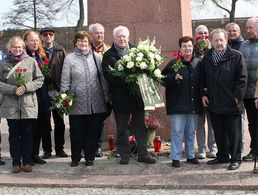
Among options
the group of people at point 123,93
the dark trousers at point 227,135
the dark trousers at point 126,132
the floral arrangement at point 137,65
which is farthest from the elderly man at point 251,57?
the dark trousers at point 126,132

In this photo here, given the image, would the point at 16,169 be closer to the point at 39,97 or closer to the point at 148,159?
the point at 39,97

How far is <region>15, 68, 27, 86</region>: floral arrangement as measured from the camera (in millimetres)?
6277

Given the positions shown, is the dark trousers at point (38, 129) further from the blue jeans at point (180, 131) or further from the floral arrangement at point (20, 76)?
the blue jeans at point (180, 131)

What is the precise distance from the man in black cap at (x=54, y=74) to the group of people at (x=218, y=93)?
1.65 m

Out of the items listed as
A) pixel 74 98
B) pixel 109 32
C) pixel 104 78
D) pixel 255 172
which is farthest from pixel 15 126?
pixel 255 172

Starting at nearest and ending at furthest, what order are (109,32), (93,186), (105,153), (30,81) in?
(93,186) → (30,81) → (105,153) → (109,32)

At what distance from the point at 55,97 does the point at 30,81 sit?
43 centimetres

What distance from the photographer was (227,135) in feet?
21.2

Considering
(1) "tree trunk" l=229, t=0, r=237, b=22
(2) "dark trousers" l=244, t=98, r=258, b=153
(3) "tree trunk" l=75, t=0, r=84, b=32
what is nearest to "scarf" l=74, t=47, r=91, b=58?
(2) "dark trousers" l=244, t=98, r=258, b=153

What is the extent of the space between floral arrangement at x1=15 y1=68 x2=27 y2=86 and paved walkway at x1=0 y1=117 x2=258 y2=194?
1308 millimetres

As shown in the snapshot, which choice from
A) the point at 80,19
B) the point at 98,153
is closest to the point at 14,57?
the point at 98,153

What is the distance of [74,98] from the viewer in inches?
255

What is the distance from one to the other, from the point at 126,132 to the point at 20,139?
1.56 m

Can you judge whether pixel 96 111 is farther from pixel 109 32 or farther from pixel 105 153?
pixel 109 32
